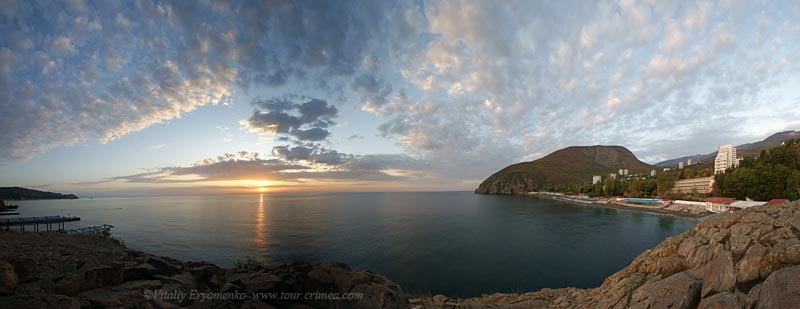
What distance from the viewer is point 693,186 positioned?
412ft

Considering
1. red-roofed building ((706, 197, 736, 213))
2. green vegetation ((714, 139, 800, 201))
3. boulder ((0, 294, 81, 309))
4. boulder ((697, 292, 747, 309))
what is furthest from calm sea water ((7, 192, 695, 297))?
green vegetation ((714, 139, 800, 201))

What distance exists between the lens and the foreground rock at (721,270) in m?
9.09

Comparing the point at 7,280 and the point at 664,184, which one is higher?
the point at 7,280

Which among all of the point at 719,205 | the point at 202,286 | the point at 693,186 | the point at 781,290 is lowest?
the point at 719,205

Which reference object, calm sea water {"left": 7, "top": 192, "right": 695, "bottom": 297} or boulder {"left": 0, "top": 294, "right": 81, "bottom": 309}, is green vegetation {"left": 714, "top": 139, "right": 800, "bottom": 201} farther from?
boulder {"left": 0, "top": 294, "right": 81, "bottom": 309}

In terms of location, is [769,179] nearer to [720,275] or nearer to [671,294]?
[720,275]

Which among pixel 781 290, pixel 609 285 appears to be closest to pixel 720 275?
pixel 781 290

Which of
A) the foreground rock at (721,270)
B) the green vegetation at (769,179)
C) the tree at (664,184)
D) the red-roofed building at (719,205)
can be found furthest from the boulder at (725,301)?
the tree at (664,184)

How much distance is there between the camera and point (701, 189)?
12012cm

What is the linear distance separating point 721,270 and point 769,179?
10857 centimetres

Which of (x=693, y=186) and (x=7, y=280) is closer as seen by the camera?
(x=7, y=280)

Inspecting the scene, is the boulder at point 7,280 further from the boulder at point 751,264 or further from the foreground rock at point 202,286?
the boulder at point 751,264

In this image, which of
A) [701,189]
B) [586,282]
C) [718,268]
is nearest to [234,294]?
[718,268]

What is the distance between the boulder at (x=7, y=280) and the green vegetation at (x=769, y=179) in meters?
116
